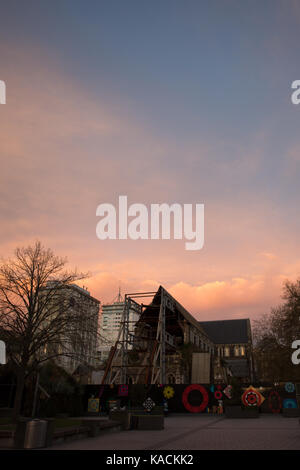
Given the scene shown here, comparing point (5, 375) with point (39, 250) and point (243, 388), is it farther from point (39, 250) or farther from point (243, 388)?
point (243, 388)

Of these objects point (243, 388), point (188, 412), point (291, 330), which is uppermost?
point (291, 330)

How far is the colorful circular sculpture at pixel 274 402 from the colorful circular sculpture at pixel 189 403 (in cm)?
599

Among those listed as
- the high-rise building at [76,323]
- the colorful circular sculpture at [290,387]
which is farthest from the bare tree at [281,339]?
the high-rise building at [76,323]

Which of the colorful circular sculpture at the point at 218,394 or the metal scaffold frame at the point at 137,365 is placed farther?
the metal scaffold frame at the point at 137,365

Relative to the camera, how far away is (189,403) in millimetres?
36250

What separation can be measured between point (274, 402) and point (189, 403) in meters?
8.08

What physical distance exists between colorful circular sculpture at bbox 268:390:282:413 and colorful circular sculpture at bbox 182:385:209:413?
599cm

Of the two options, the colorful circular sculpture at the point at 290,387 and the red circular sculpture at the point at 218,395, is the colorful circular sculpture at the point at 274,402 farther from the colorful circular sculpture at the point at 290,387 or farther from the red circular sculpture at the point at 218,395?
the red circular sculpture at the point at 218,395

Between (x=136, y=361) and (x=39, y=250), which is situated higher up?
(x=39, y=250)

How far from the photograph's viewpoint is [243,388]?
35.2m

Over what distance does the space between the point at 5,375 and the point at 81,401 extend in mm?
7960

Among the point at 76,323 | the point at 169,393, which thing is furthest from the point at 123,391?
the point at 76,323

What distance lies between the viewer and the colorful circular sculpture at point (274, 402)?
34.6m
